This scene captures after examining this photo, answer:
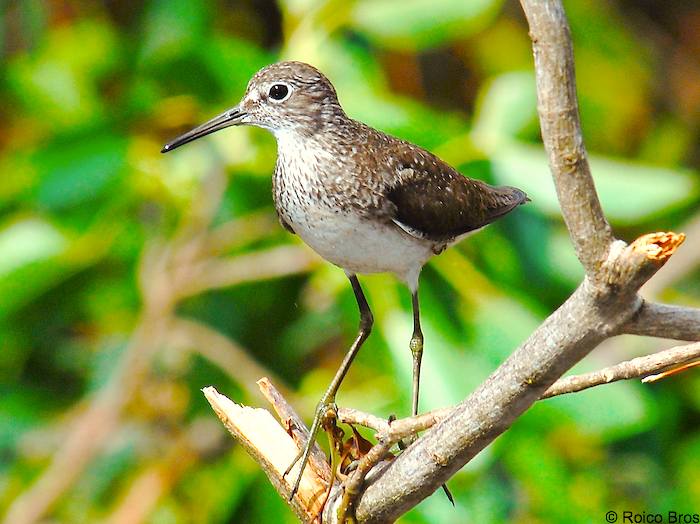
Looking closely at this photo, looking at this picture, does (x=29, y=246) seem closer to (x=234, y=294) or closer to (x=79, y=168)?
(x=79, y=168)

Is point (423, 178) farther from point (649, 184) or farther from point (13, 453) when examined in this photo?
point (13, 453)

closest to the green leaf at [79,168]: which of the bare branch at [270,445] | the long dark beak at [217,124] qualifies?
the long dark beak at [217,124]

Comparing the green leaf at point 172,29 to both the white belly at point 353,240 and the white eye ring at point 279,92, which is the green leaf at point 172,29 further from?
the white belly at point 353,240

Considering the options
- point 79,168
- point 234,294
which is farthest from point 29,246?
point 234,294

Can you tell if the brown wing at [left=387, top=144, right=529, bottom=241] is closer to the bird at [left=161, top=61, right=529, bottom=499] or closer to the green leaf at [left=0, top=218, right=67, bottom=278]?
the bird at [left=161, top=61, right=529, bottom=499]

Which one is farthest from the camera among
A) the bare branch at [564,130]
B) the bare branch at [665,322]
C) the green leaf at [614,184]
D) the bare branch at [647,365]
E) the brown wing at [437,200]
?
the green leaf at [614,184]

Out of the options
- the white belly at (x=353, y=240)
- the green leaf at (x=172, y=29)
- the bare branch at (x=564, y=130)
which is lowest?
the bare branch at (x=564, y=130)
